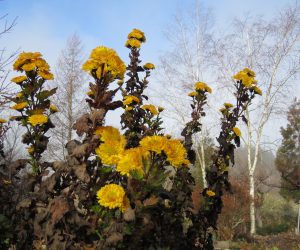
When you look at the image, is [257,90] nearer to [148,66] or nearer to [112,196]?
[148,66]

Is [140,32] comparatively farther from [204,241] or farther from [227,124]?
[204,241]

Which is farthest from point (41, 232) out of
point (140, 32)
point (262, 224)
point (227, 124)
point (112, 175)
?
point (262, 224)

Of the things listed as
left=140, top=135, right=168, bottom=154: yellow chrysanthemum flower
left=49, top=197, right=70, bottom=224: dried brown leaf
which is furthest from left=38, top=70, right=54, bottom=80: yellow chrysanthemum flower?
left=140, top=135, right=168, bottom=154: yellow chrysanthemum flower

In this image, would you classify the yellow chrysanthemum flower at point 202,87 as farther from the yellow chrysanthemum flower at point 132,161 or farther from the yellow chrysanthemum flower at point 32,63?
the yellow chrysanthemum flower at point 132,161

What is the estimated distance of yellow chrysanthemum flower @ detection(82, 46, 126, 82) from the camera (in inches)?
82.5

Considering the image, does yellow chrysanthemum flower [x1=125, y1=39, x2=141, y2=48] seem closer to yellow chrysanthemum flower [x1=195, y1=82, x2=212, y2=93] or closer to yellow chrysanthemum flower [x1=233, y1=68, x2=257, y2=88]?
yellow chrysanthemum flower [x1=195, y1=82, x2=212, y2=93]

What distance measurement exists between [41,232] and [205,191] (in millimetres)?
2126

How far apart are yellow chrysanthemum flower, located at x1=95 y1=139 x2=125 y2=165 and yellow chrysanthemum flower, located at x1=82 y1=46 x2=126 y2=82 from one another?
0.39m

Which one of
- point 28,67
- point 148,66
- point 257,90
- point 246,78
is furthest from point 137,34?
point 28,67

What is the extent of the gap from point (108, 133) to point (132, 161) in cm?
23

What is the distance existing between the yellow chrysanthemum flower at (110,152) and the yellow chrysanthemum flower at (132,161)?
0.04 metres

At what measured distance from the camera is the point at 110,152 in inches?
80.5

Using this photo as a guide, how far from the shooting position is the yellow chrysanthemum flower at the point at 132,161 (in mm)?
1956

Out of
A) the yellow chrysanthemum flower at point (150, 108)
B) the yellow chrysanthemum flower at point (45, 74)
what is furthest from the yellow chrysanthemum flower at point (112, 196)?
the yellow chrysanthemum flower at point (150, 108)
